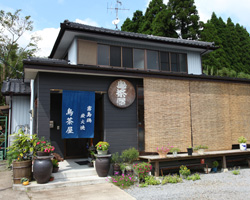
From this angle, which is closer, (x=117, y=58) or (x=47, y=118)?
(x=47, y=118)

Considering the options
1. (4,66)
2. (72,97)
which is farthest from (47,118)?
(4,66)

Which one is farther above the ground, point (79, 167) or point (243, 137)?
point (243, 137)

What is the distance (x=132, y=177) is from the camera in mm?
7410

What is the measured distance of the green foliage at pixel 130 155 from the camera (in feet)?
25.9

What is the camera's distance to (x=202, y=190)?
6.59 metres

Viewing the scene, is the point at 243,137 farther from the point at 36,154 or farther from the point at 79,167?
the point at 36,154

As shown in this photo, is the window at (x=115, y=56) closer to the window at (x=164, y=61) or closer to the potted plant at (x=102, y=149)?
the window at (x=164, y=61)

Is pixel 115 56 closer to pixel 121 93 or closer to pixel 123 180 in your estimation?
pixel 121 93

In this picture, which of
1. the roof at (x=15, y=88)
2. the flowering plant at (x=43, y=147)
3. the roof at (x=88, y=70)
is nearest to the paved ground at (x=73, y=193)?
the flowering plant at (x=43, y=147)

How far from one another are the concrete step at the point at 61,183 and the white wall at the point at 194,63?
8407 mm

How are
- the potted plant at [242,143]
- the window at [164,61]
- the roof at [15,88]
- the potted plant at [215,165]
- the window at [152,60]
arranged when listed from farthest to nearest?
the window at [164,61]
the window at [152,60]
the roof at [15,88]
the potted plant at [242,143]
the potted plant at [215,165]

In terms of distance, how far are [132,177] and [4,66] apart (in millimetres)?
20188

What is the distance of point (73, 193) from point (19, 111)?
7.14 metres

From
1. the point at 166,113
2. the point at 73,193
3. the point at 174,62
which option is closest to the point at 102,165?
the point at 73,193
